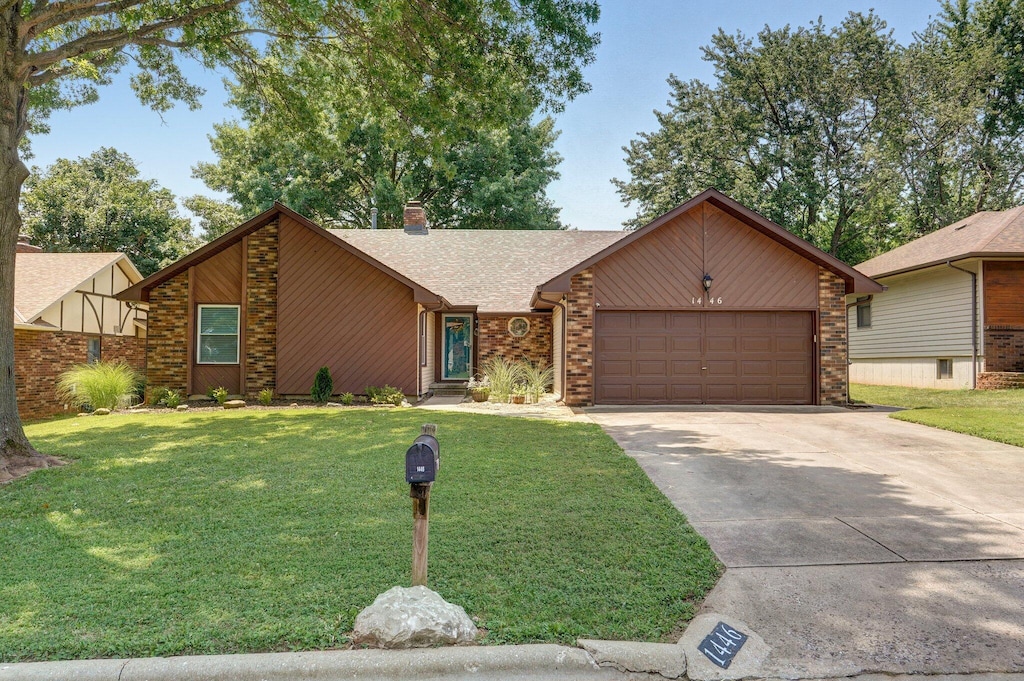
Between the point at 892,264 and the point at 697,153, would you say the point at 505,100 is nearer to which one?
the point at 892,264

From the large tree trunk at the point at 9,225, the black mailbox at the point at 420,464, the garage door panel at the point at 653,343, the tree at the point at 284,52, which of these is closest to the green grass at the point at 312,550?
the large tree trunk at the point at 9,225

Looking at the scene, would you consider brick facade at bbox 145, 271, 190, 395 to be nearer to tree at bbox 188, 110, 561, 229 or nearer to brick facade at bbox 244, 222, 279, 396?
brick facade at bbox 244, 222, 279, 396

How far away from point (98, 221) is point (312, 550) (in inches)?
1315

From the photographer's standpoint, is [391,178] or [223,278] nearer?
[223,278]

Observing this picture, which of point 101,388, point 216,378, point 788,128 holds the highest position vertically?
point 788,128

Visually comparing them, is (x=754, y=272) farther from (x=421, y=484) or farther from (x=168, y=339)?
(x=168, y=339)

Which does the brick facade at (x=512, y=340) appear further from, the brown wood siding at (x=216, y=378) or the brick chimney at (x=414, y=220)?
the brown wood siding at (x=216, y=378)

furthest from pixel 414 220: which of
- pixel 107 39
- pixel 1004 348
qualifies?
pixel 1004 348

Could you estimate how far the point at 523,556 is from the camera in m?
3.79

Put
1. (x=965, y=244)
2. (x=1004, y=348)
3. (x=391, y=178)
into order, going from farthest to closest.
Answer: (x=391, y=178) < (x=965, y=244) < (x=1004, y=348)

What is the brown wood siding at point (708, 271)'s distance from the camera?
41.6ft

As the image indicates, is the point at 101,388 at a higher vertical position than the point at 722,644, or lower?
higher

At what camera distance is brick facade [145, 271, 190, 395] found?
13.6 m

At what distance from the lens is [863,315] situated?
20.7 m
